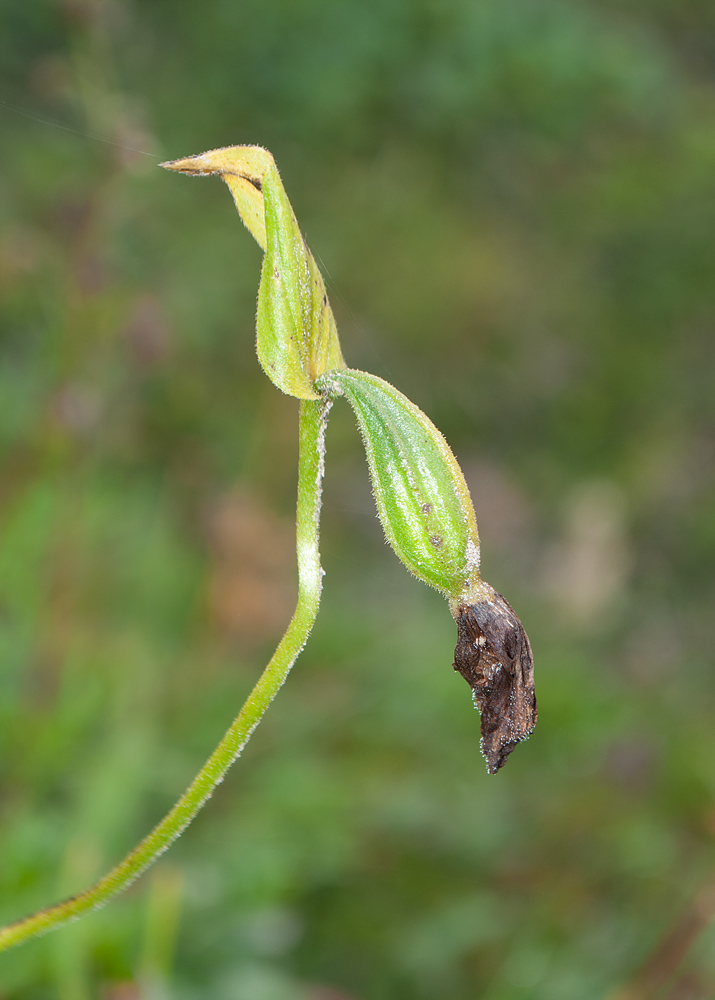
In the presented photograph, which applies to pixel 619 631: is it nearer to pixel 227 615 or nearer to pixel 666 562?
pixel 666 562

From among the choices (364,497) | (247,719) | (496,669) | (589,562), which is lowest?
(364,497)

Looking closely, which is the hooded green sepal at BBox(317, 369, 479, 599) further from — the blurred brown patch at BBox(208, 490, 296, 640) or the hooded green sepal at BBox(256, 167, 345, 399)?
the blurred brown patch at BBox(208, 490, 296, 640)

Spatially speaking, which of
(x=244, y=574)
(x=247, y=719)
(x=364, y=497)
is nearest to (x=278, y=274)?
(x=247, y=719)

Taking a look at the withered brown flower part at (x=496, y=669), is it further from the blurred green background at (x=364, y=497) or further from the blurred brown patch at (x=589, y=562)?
the blurred brown patch at (x=589, y=562)

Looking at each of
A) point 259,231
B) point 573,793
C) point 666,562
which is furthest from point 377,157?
point 259,231

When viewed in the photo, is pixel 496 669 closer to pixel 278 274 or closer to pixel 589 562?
pixel 278 274

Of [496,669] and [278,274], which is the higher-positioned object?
[278,274]
